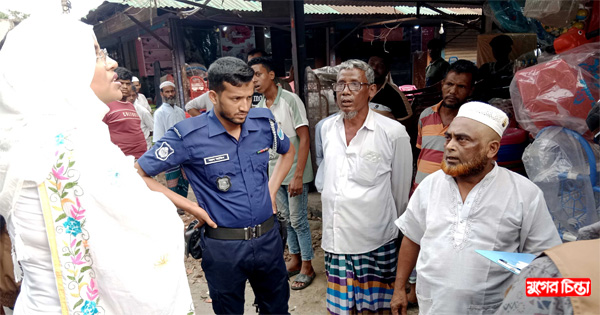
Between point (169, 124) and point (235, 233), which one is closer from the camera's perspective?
point (235, 233)

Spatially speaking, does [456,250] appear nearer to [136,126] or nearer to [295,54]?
[295,54]

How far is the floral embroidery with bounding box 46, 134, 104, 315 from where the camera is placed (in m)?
1.39

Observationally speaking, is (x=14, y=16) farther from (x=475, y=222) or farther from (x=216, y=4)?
(x=475, y=222)

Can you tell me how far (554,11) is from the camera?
8.79ft

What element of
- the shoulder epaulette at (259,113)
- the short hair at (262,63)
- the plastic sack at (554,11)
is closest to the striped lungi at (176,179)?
the short hair at (262,63)

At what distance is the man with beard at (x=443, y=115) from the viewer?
10.5 ft

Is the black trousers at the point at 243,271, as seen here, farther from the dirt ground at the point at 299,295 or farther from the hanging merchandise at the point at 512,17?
the hanging merchandise at the point at 512,17

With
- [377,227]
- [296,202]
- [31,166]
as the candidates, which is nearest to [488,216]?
[377,227]

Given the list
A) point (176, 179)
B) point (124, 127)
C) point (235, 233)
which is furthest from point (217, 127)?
point (176, 179)

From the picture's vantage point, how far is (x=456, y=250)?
1953 mm

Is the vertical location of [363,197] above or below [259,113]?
below

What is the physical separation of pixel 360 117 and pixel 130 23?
9339 mm

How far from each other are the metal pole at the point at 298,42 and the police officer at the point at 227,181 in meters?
2.66

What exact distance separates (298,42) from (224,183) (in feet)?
10.1
